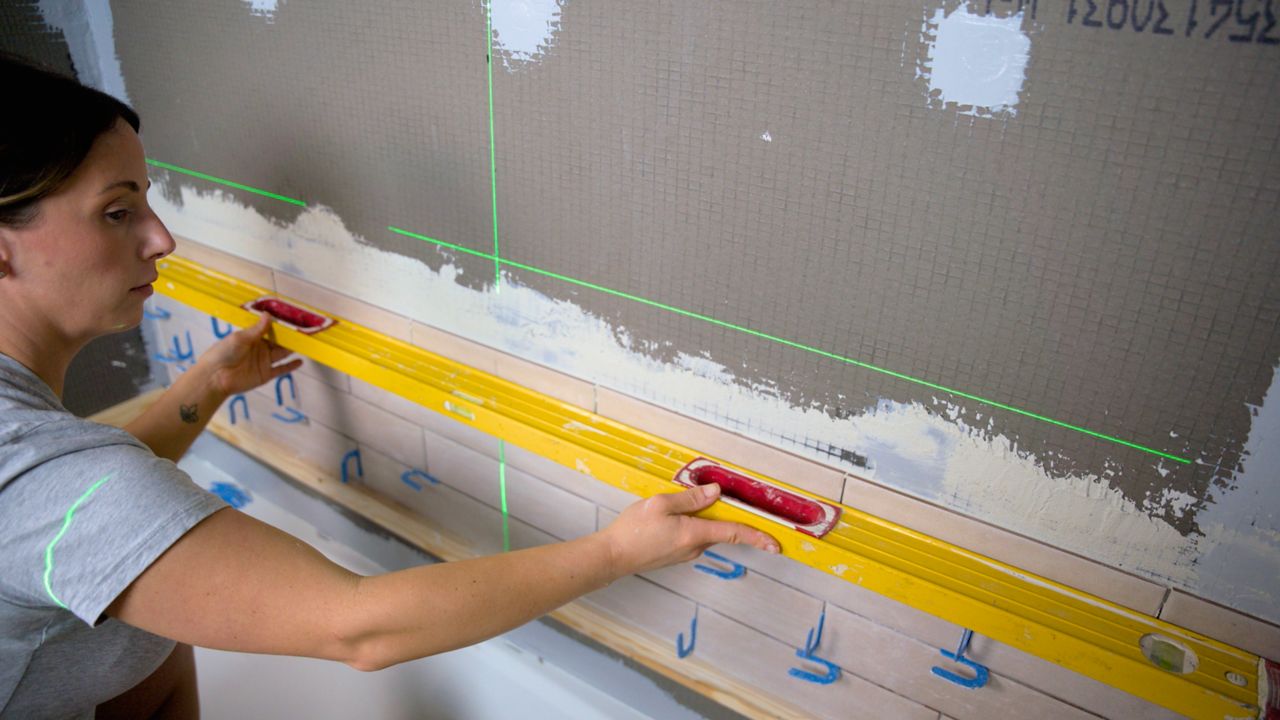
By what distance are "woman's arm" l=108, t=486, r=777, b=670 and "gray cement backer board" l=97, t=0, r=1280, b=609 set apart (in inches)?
16.7

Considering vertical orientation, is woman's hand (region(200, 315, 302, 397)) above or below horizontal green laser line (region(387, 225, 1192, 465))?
below

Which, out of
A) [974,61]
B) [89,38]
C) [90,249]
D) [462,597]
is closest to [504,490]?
[462,597]

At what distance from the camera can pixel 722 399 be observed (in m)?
1.13

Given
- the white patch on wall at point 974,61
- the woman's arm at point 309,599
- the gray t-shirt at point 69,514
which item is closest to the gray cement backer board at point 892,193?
the white patch on wall at point 974,61

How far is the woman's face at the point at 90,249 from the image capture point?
88 cm

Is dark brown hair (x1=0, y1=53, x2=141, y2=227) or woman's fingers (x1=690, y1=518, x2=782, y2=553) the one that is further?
woman's fingers (x1=690, y1=518, x2=782, y2=553)

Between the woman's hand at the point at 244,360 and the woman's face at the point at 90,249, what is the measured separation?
0.43 meters

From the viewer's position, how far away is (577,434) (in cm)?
123

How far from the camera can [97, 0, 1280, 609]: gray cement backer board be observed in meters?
0.74

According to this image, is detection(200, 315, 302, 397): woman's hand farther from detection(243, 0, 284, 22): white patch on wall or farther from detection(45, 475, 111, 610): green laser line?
detection(45, 475, 111, 610): green laser line

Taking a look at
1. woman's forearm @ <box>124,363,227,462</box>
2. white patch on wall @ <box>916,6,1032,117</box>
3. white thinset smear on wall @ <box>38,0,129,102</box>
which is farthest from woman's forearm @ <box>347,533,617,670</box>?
white thinset smear on wall @ <box>38,0,129,102</box>

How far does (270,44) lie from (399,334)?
54 cm

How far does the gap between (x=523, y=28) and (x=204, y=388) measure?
33.3 inches

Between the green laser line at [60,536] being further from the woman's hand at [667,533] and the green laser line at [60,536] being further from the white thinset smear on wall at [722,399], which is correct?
the white thinset smear on wall at [722,399]
